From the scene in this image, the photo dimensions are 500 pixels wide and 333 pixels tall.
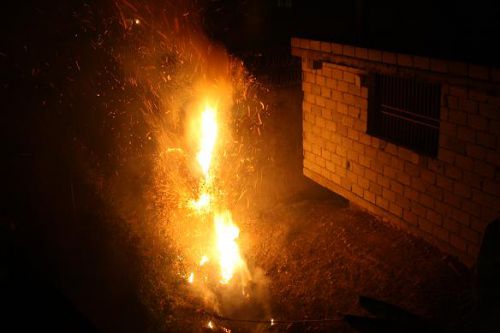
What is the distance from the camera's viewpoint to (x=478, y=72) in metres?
6.66

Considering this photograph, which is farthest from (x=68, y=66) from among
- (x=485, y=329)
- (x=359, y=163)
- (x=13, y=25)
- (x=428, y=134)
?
(x=485, y=329)

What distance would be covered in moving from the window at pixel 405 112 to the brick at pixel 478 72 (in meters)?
1.08

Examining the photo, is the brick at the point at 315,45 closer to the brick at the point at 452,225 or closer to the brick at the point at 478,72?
the brick at the point at 478,72

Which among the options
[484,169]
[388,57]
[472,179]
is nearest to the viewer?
[484,169]

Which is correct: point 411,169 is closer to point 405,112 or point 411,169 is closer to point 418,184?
point 418,184

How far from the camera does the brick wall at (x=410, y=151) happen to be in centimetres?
707

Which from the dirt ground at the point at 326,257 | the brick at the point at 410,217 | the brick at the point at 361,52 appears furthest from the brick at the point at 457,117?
the dirt ground at the point at 326,257

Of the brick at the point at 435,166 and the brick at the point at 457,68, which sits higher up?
the brick at the point at 457,68

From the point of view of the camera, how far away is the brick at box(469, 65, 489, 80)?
21.5 ft

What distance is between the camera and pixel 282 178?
39.4ft

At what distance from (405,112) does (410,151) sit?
0.71 meters

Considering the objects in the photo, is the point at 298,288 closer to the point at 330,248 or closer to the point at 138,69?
the point at 330,248

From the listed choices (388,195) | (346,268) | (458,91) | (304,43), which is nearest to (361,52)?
(304,43)

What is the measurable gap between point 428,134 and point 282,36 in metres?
12.2
